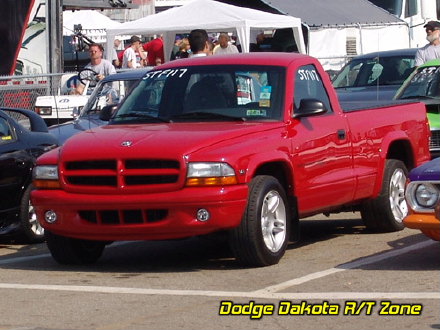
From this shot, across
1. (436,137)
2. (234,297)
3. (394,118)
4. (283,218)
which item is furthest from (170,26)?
(234,297)

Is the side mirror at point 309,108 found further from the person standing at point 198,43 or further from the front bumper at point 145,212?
the person standing at point 198,43

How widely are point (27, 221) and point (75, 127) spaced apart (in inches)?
126

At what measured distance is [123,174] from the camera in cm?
945

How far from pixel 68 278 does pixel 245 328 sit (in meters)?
2.55

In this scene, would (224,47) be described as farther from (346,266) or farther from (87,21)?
(87,21)

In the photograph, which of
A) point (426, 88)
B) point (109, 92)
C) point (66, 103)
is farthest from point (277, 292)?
point (66, 103)

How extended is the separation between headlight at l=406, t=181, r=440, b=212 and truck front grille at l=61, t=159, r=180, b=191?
1.92 m

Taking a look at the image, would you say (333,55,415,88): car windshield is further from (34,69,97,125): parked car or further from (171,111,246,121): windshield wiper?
(171,111,246,121): windshield wiper

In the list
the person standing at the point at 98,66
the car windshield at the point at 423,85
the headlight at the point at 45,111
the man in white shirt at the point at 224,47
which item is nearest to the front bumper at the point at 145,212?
the car windshield at the point at 423,85

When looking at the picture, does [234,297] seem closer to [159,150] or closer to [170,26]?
[159,150]

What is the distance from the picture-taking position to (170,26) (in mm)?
25062

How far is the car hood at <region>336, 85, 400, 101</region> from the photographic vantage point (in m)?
18.1

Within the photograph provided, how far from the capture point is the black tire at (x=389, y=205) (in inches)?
460

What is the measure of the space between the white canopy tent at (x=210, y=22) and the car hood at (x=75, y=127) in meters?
9.27
